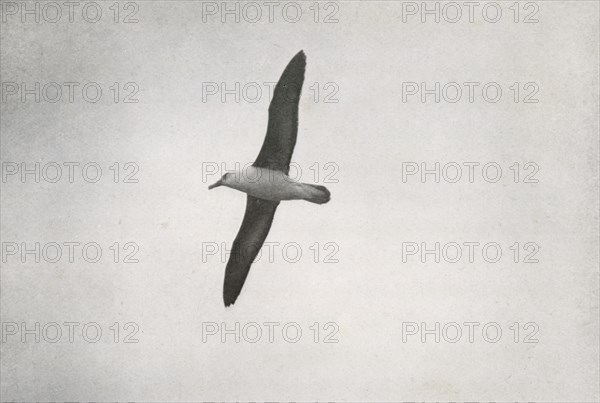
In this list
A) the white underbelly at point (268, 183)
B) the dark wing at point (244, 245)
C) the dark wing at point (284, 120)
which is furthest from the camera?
the dark wing at point (244, 245)

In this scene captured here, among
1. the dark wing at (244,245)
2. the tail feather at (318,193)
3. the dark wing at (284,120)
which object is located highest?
the dark wing at (284,120)

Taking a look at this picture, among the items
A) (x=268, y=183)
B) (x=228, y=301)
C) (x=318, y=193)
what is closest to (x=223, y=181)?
(x=268, y=183)

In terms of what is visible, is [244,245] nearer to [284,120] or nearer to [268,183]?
[268,183]

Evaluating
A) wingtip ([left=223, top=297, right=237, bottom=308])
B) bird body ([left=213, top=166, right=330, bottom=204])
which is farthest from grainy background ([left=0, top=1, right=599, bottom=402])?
bird body ([left=213, top=166, right=330, bottom=204])

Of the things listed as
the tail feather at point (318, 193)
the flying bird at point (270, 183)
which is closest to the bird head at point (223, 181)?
the flying bird at point (270, 183)

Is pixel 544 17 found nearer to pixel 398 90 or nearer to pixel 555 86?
pixel 555 86

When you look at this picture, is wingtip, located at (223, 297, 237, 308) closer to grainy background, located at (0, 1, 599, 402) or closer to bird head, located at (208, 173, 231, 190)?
grainy background, located at (0, 1, 599, 402)

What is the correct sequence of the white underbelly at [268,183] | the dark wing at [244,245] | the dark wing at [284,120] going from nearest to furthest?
the dark wing at [284,120]
the white underbelly at [268,183]
the dark wing at [244,245]

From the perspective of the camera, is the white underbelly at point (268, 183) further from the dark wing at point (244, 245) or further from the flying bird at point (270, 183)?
the dark wing at point (244, 245)
